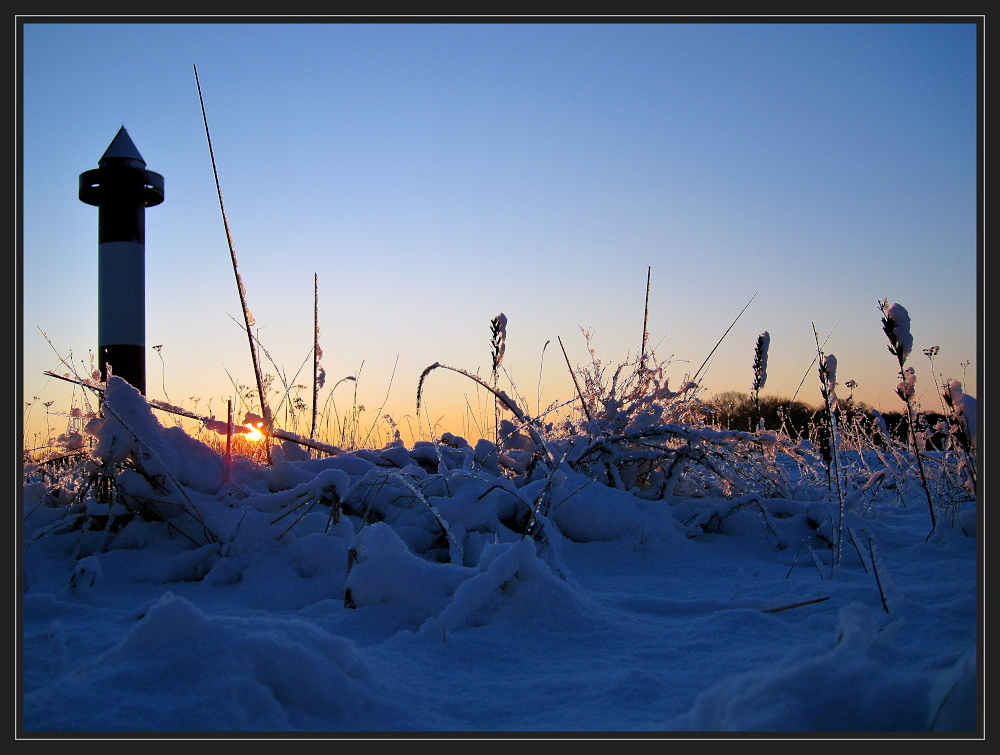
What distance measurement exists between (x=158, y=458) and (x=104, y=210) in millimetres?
7954

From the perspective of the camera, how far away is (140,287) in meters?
8.55

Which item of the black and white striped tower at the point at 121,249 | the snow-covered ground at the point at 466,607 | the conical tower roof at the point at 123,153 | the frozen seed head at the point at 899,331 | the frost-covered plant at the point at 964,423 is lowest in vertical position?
the snow-covered ground at the point at 466,607

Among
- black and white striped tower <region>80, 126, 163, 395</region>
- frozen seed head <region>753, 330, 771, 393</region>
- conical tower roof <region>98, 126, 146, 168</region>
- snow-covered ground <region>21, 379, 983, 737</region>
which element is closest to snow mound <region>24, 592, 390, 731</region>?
snow-covered ground <region>21, 379, 983, 737</region>

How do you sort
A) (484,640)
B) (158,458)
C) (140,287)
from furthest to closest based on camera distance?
(140,287) → (158,458) → (484,640)

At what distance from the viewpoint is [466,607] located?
4.32 feet

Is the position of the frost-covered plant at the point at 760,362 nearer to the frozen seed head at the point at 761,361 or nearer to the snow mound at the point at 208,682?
the frozen seed head at the point at 761,361

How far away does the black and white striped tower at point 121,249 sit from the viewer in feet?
27.4

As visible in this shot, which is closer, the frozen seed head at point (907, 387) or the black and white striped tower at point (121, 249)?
the frozen seed head at point (907, 387)

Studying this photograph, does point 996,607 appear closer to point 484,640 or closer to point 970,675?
point 970,675

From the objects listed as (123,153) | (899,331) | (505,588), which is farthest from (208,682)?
(123,153)

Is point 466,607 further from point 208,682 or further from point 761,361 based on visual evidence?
point 761,361

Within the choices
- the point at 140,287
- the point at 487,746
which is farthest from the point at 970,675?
the point at 140,287

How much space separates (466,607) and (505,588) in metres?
0.11

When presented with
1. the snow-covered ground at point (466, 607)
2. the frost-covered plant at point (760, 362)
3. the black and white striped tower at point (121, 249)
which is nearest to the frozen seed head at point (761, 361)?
the frost-covered plant at point (760, 362)
